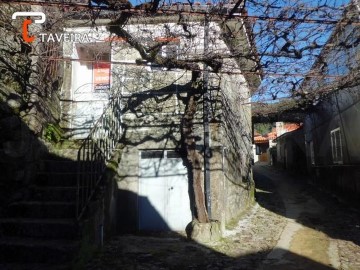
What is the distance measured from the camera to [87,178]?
655 cm

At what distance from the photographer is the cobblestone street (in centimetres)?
643

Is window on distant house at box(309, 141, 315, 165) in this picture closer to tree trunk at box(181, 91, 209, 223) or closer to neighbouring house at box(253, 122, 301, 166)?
tree trunk at box(181, 91, 209, 223)

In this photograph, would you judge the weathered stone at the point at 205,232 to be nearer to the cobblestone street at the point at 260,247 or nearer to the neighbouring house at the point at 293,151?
the cobblestone street at the point at 260,247

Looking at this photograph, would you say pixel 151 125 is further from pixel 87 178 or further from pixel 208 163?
pixel 87 178

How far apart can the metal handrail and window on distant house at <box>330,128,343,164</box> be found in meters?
8.85

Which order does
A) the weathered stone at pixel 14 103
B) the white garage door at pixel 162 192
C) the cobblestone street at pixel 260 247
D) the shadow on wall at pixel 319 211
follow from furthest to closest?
the white garage door at pixel 162 192
the shadow on wall at pixel 319 211
the weathered stone at pixel 14 103
the cobblestone street at pixel 260 247

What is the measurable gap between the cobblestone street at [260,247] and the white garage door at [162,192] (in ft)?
2.13

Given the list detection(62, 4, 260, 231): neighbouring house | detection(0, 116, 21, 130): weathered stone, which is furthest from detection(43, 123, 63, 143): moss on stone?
detection(0, 116, 21, 130): weathered stone

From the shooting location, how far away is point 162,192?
31.7 feet

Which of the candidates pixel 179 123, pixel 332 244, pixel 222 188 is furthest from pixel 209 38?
pixel 332 244

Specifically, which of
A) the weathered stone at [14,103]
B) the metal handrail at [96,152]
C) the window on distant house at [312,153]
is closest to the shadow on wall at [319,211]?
the window on distant house at [312,153]

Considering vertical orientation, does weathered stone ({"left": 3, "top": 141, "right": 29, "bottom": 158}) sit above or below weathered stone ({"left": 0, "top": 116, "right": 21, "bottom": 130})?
below

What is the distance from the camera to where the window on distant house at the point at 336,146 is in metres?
14.2

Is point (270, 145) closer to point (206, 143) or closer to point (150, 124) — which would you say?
point (150, 124)
